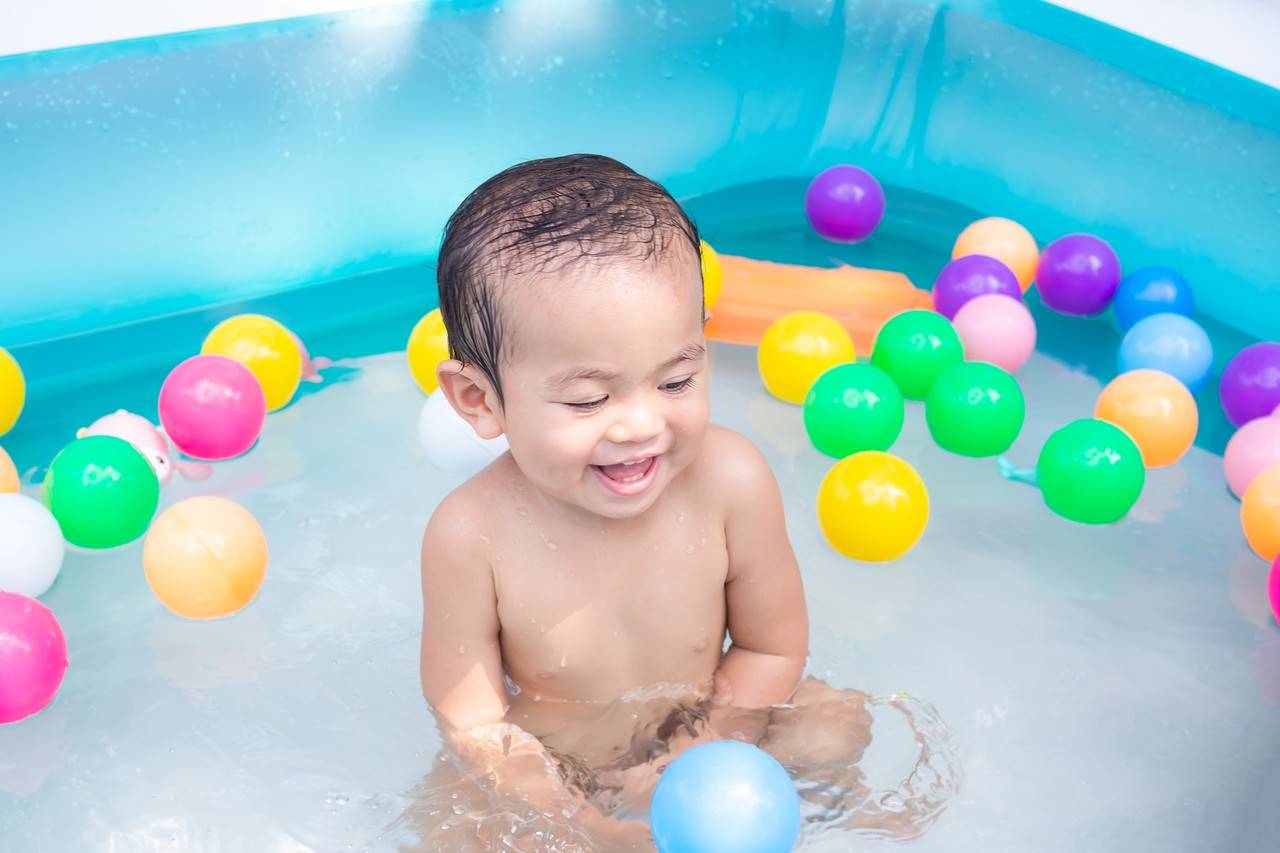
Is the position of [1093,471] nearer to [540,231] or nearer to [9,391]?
[540,231]

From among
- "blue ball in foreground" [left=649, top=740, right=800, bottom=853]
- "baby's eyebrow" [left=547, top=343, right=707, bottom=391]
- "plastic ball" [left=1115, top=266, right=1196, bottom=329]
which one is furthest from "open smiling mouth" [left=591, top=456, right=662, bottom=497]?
"plastic ball" [left=1115, top=266, right=1196, bottom=329]

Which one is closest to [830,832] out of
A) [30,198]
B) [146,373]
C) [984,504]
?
[984,504]

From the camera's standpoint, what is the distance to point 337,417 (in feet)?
7.66

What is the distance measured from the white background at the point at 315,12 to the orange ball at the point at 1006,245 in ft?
1.63

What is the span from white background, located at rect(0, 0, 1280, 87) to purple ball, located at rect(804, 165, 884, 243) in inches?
23.6

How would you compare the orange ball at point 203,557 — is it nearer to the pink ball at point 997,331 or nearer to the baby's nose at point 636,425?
the baby's nose at point 636,425

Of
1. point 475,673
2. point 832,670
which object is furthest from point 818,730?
point 475,673

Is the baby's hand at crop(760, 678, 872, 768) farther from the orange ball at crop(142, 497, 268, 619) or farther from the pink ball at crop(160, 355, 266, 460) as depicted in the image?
the pink ball at crop(160, 355, 266, 460)

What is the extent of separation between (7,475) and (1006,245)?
1.83 meters

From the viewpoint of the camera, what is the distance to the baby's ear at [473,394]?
1312mm

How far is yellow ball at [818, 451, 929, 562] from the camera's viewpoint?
194 cm

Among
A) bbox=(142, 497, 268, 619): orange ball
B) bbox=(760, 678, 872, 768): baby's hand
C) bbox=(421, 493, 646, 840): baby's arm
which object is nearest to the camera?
bbox=(421, 493, 646, 840): baby's arm

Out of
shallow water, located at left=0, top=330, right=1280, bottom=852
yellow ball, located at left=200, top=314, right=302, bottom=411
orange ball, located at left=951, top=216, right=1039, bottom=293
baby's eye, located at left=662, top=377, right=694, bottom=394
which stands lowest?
shallow water, located at left=0, top=330, right=1280, bottom=852

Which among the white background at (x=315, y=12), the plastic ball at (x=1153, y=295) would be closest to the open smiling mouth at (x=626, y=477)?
the plastic ball at (x=1153, y=295)
